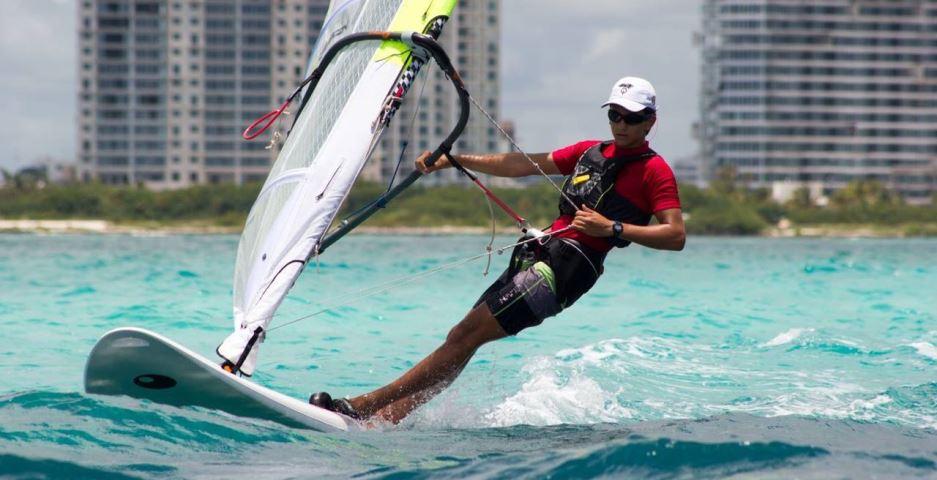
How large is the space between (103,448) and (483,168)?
2.78 metres

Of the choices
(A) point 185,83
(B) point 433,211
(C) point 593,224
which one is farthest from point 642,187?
(A) point 185,83

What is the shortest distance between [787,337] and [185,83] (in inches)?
3924

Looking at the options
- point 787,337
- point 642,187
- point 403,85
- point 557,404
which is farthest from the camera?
point 787,337

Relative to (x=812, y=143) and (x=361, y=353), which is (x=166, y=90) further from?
(x=361, y=353)

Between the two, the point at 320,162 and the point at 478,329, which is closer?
the point at 478,329

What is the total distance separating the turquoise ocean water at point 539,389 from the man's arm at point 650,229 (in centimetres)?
90

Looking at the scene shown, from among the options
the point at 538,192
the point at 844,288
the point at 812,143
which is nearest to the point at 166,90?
the point at 538,192

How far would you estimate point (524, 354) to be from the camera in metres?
10.5

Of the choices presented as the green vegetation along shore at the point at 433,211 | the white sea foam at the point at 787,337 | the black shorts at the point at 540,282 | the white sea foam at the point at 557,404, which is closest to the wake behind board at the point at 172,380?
the black shorts at the point at 540,282

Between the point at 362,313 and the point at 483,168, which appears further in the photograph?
the point at 362,313

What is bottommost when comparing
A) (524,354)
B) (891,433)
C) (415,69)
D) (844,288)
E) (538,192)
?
(538,192)

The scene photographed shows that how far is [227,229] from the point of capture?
8575 centimetres

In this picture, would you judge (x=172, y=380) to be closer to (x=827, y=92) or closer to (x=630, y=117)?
(x=630, y=117)

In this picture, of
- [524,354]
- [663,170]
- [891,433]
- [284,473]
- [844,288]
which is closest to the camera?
[284,473]
